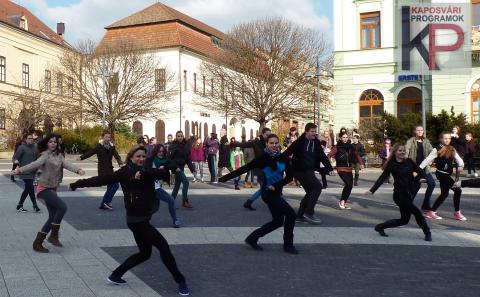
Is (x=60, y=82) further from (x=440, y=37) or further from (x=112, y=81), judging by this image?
(x=440, y=37)

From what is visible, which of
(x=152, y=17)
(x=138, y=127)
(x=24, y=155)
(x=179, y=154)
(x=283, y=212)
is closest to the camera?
(x=283, y=212)

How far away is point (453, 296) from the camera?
5469mm

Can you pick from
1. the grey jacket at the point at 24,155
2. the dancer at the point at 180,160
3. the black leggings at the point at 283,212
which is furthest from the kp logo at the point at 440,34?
the black leggings at the point at 283,212

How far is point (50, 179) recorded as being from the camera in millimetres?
8047

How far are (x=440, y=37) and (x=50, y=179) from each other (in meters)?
26.5

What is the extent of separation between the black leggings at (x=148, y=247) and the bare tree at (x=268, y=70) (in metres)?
34.2

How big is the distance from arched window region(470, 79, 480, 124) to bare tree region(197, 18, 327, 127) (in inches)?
482

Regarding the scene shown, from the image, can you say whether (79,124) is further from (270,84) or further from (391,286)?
(391,286)

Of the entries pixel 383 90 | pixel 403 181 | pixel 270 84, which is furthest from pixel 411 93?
pixel 403 181

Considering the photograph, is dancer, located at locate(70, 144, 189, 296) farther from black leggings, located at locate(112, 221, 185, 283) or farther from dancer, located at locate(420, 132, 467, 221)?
dancer, located at locate(420, 132, 467, 221)

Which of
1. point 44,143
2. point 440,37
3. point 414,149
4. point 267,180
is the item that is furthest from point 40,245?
point 440,37

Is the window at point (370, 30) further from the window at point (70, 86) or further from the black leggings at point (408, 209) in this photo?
the black leggings at point (408, 209)

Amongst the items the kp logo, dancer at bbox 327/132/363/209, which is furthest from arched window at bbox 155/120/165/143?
dancer at bbox 327/132/363/209

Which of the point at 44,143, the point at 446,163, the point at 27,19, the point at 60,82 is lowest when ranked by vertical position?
the point at 446,163
